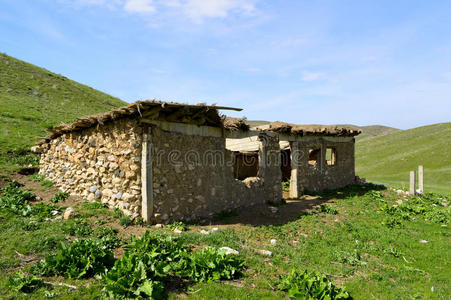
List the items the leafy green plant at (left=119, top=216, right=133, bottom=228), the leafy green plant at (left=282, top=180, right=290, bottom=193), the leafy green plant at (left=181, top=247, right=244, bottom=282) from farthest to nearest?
1. the leafy green plant at (left=282, top=180, right=290, bottom=193)
2. the leafy green plant at (left=119, top=216, right=133, bottom=228)
3. the leafy green plant at (left=181, top=247, right=244, bottom=282)

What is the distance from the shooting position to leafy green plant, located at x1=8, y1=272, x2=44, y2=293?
386 cm

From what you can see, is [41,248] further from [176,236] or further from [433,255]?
[433,255]

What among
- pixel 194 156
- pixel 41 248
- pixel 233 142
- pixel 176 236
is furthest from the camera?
pixel 233 142

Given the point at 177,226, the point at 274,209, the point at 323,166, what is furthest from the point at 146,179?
the point at 323,166

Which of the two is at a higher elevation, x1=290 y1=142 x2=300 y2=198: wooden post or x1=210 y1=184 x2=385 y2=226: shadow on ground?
x1=290 y1=142 x2=300 y2=198: wooden post

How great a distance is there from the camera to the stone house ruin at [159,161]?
7258 mm

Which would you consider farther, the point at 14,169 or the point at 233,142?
the point at 233,142

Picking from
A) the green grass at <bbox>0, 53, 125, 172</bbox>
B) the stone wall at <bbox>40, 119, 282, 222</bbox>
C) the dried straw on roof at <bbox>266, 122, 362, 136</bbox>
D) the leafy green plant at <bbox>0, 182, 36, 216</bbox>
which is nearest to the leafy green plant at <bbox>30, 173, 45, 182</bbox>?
the stone wall at <bbox>40, 119, 282, 222</bbox>

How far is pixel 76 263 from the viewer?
446cm

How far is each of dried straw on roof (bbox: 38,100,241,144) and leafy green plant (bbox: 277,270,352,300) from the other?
15.6 feet

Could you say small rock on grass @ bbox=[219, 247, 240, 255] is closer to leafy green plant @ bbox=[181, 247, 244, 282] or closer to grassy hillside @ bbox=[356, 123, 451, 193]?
A: leafy green plant @ bbox=[181, 247, 244, 282]

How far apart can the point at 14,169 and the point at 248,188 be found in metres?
10.2

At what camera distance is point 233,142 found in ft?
49.4

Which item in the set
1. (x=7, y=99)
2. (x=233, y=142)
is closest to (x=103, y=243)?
(x=233, y=142)
